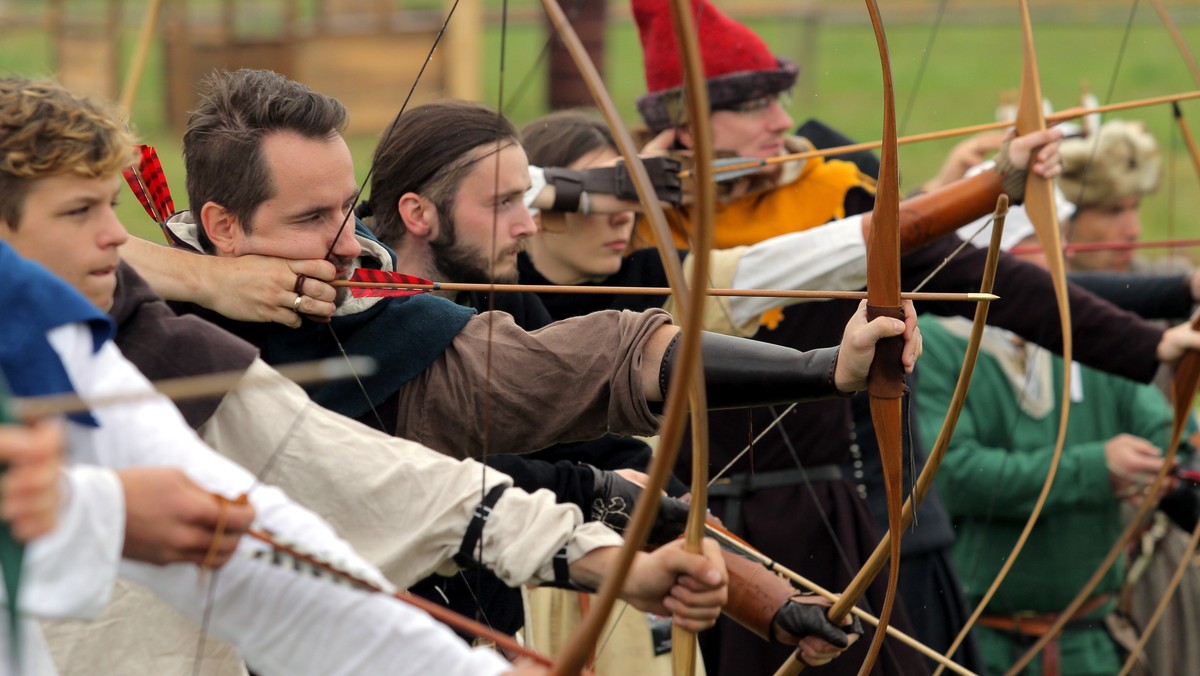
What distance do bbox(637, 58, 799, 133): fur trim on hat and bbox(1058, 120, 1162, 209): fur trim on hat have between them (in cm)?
118

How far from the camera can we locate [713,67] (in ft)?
11.4

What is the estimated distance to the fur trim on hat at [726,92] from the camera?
345 cm

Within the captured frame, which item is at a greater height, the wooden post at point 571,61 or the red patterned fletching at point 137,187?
the red patterned fletching at point 137,187

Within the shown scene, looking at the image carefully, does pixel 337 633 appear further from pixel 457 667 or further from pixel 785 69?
pixel 785 69

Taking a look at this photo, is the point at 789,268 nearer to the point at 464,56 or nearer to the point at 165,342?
the point at 165,342

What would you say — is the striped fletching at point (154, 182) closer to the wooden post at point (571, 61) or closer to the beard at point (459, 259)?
the beard at point (459, 259)

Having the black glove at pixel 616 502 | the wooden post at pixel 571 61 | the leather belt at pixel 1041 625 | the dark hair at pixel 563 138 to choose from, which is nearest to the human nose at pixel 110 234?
the black glove at pixel 616 502

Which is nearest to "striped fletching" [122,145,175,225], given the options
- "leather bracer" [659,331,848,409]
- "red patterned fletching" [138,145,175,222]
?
"red patterned fletching" [138,145,175,222]

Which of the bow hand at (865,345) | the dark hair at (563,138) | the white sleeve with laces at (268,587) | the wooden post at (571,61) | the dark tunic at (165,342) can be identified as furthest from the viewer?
the wooden post at (571,61)

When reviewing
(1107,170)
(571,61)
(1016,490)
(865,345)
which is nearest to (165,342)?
(865,345)

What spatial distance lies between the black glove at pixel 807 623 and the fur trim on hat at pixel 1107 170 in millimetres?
2392

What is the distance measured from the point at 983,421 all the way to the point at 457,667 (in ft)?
8.54

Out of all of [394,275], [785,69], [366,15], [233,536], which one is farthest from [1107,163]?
[366,15]

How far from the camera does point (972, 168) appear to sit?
420cm
